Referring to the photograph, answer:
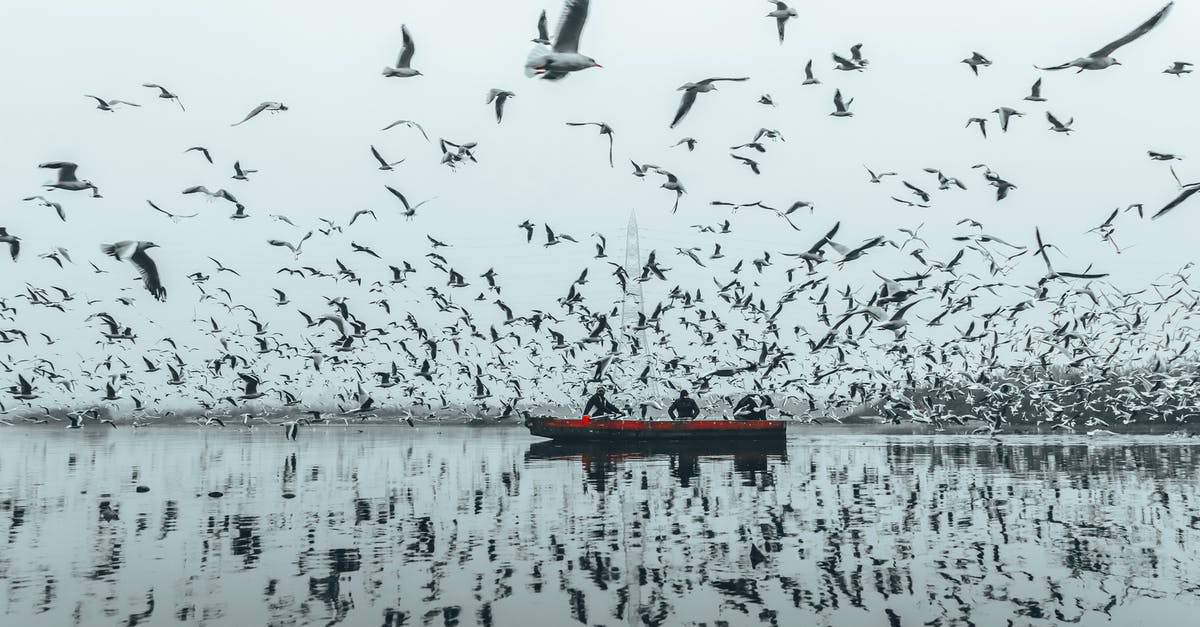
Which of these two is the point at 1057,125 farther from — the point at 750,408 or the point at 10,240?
the point at 750,408

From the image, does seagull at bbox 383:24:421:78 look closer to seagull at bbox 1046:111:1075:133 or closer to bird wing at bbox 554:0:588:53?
bird wing at bbox 554:0:588:53

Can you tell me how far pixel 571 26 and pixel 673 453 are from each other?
50283mm

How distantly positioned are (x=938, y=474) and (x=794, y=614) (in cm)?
2870

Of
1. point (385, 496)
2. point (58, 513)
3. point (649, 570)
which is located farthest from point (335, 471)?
point (649, 570)

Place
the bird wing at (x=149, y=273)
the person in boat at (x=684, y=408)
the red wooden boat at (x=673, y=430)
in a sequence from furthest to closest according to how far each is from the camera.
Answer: the person in boat at (x=684, y=408) < the red wooden boat at (x=673, y=430) < the bird wing at (x=149, y=273)

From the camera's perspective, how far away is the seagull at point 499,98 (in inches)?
778

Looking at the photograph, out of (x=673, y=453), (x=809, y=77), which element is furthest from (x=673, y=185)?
(x=673, y=453)

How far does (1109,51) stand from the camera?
13.9m

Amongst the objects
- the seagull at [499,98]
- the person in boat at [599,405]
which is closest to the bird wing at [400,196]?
the seagull at [499,98]

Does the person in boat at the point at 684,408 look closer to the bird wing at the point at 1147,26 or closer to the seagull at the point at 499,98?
the seagull at the point at 499,98

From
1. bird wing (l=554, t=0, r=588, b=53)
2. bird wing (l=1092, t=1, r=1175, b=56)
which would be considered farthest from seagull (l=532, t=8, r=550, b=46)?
bird wing (l=1092, t=1, r=1175, b=56)

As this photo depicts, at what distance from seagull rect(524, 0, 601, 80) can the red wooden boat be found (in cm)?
4980

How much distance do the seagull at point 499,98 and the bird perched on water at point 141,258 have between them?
23.8 ft

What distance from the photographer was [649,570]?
1747 cm
